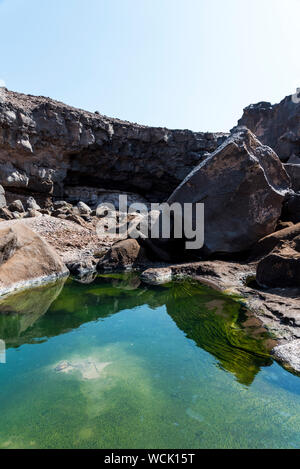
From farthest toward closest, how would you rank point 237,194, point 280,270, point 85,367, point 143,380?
point 237,194
point 280,270
point 85,367
point 143,380

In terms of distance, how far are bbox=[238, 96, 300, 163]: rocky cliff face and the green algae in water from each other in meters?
13.4

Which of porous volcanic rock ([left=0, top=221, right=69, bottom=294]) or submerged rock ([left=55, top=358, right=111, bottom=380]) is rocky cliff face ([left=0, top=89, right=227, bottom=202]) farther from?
submerged rock ([left=55, top=358, right=111, bottom=380])

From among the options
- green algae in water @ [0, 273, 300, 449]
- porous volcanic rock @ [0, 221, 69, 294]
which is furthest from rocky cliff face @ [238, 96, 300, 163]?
green algae in water @ [0, 273, 300, 449]

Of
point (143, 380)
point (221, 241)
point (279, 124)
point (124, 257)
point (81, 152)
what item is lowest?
point (143, 380)

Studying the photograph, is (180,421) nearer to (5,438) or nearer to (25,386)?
(5,438)

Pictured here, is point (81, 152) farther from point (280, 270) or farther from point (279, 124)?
point (280, 270)

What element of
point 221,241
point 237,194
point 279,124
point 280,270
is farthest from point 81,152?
point 280,270

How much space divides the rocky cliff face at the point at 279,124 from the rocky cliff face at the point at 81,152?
435 cm

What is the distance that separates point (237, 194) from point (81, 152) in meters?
18.0

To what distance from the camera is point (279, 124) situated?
21.5 metres

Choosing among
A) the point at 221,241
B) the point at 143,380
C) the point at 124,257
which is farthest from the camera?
the point at 124,257

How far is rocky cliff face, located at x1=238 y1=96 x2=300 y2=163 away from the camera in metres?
18.6

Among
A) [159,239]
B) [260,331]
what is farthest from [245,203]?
[260,331]

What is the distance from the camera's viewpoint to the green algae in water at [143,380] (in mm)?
2666
